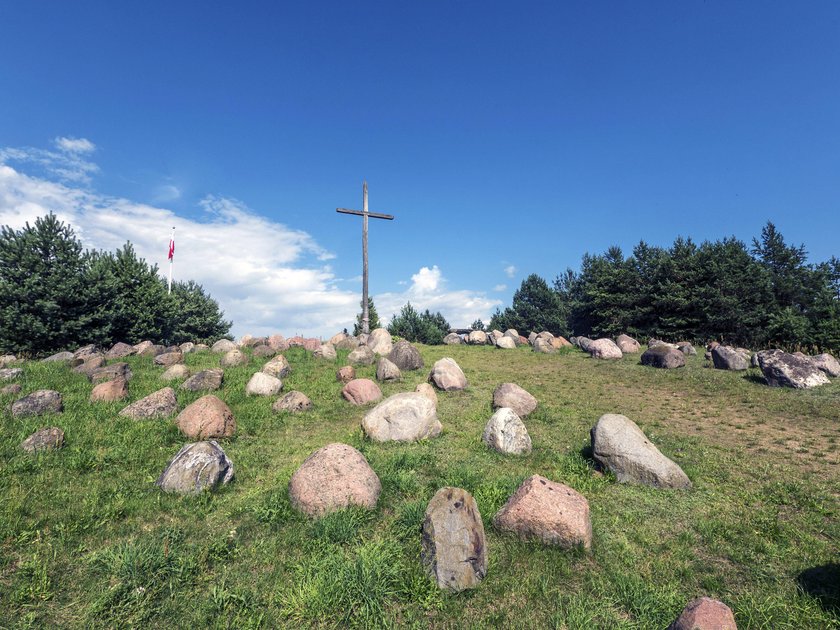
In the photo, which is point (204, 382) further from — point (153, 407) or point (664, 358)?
point (664, 358)

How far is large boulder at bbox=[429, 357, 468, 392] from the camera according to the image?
1460 cm

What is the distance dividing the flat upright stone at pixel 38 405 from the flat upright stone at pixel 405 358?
11532 millimetres

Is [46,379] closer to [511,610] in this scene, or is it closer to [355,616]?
[355,616]

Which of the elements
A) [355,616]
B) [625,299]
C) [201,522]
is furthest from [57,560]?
[625,299]

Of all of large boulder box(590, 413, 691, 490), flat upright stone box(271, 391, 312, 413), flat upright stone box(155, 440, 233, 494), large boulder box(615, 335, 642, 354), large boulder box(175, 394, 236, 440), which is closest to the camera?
flat upright stone box(155, 440, 233, 494)

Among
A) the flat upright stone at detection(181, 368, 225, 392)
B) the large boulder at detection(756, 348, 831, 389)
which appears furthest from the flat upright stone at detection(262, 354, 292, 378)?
the large boulder at detection(756, 348, 831, 389)

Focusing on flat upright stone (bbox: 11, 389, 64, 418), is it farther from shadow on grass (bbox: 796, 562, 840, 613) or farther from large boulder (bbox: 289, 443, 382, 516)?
shadow on grass (bbox: 796, 562, 840, 613)

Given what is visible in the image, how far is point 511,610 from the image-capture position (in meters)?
4.32

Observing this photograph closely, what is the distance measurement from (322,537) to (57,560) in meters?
3.35

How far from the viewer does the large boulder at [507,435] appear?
872cm

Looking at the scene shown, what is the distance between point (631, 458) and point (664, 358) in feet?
48.8

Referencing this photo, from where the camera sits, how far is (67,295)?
21641 mm

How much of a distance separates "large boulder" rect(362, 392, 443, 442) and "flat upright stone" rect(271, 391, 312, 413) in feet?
9.39

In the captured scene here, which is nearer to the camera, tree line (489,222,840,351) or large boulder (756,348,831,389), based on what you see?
large boulder (756,348,831,389)
